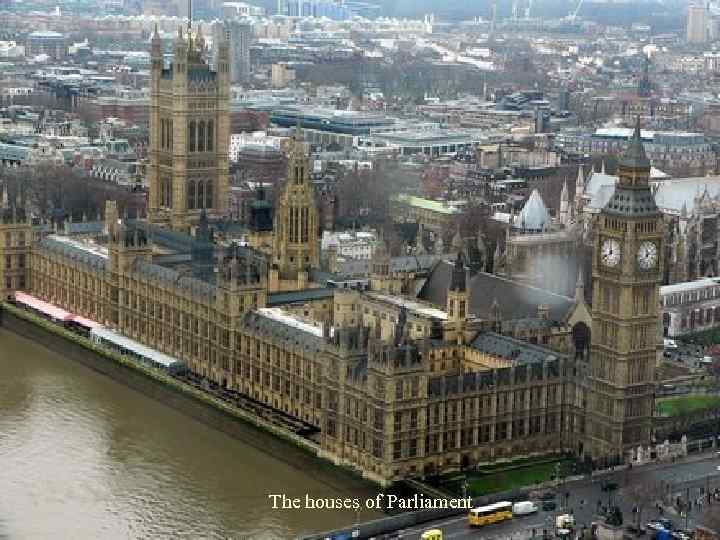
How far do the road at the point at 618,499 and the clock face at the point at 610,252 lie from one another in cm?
850

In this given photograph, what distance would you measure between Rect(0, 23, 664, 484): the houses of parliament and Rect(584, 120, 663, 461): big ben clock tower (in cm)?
7

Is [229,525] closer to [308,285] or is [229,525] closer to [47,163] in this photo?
[308,285]

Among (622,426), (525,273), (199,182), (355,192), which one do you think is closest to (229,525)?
(622,426)

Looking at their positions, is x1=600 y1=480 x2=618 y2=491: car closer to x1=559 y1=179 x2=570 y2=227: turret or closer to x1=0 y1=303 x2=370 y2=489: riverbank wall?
x1=0 y1=303 x2=370 y2=489: riverbank wall

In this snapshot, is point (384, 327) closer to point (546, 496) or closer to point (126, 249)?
point (126, 249)

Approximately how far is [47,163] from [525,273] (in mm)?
52235

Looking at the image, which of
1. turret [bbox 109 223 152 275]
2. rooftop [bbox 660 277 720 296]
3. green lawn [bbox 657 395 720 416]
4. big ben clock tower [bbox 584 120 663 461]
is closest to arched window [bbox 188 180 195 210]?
turret [bbox 109 223 152 275]

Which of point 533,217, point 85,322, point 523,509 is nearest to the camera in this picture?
point 523,509

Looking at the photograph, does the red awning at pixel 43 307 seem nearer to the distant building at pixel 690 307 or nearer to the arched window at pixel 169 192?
the arched window at pixel 169 192

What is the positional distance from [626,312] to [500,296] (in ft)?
48.7

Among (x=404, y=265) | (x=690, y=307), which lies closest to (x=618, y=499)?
(x=404, y=265)

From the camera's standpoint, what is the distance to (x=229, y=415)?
70250 millimetres

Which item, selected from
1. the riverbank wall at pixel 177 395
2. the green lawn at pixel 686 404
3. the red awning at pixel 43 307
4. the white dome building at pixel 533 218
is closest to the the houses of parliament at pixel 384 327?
the red awning at pixel 43 307

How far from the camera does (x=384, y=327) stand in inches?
2928
